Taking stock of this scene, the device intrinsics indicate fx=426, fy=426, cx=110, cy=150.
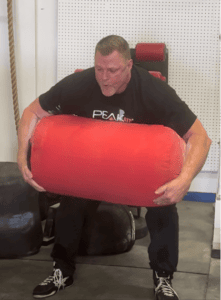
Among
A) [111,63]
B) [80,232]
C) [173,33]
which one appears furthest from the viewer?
[173,33]

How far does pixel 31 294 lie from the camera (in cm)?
166

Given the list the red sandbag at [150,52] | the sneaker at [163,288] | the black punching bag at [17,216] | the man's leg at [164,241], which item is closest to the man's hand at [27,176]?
the black punching bag at [17,216]

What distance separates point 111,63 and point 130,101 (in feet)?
0.62

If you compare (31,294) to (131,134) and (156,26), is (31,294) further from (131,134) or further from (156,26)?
(156,26)

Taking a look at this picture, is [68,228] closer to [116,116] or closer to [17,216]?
[17,216]

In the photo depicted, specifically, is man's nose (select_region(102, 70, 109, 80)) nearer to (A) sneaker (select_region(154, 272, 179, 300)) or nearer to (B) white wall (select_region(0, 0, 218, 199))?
(A) sneaker (select_region(154, 272, 179, 300))

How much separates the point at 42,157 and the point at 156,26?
1710mm

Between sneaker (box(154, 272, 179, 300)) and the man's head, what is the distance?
2.39 feet

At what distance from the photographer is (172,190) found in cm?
140

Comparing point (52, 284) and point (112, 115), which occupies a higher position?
point (112, 115)

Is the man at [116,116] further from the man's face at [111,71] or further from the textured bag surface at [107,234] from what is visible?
the textured bag surface at [107,234]

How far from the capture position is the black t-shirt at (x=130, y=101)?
159 centimetres

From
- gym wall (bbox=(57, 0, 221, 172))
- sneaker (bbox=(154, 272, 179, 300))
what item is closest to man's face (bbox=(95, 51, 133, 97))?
sneaker (bbox=(154, 272, 179, 300))

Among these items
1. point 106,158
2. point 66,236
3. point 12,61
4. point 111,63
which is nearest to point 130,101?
point 111,63
